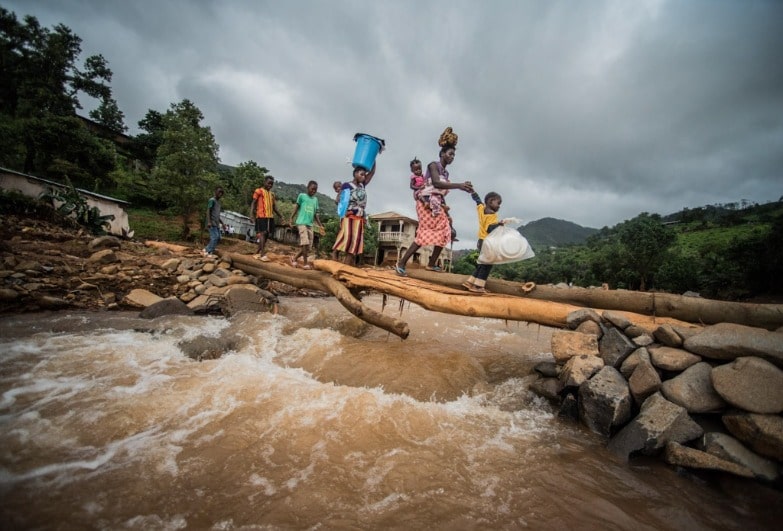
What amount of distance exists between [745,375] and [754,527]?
1148mm

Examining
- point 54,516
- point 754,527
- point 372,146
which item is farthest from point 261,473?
point 372,146

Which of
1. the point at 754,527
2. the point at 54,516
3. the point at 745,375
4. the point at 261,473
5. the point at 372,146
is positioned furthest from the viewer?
the point at 372,146

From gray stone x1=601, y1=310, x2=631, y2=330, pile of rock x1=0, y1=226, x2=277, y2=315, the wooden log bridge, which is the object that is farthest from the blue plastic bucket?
gray stone x1=601, y1=310, x2=631, y2=330

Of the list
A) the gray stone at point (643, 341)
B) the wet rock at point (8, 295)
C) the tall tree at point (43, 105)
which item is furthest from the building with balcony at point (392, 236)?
the gray stone at point (643, 341)

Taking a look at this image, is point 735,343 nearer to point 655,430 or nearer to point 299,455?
point 655,430

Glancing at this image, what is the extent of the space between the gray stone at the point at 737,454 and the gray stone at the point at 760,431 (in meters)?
0.05

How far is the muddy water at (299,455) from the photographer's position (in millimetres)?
1797

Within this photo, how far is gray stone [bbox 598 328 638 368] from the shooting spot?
3246 mm

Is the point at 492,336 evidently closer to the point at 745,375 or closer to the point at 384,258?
the point at 745,375

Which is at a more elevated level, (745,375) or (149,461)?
(745,375)

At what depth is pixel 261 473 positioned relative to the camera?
2.11 m

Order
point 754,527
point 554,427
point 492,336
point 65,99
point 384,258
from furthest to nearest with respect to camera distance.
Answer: point 384,258
point 65,99
point 492,336
point 554,427
point 754,527

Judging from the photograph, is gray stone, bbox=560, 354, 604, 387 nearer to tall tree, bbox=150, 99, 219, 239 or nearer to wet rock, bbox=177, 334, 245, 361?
wet rock, bbox=177, 334, 245, 361

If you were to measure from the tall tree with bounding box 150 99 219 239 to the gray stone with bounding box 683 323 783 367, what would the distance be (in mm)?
21542
